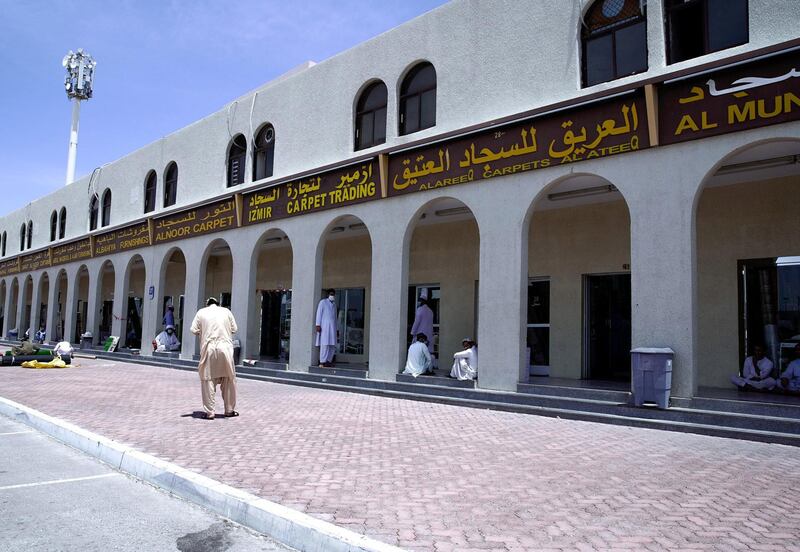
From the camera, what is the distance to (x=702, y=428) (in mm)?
7996

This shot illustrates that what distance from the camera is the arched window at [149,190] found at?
22547 mm

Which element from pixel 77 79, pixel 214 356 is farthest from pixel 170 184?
pixel 77 79

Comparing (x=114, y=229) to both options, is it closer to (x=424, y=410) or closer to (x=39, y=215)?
(x=39, y=215)

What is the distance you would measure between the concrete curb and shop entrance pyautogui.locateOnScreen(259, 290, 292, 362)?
14169 millimetres

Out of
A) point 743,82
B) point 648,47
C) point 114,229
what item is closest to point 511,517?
point 743,82

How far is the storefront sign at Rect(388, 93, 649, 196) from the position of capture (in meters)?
9.36

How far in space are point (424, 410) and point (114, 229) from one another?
18.2 m

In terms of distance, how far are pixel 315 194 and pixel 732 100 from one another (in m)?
9.25

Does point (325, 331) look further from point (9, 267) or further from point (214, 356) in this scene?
point (9, 267)

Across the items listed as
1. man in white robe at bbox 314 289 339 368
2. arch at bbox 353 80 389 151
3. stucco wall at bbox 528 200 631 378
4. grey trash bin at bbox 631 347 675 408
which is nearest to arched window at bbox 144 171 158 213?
man in white robe at bbox 314 289 339 368

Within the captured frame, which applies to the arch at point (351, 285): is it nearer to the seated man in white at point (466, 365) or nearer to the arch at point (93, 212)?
the seated man in white at point (466, 365)

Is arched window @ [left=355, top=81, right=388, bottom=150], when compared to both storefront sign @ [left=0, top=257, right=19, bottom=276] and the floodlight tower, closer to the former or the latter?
storefront sign @ [left=0, top=257, right=19, bottom=276]

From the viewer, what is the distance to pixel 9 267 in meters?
35.0

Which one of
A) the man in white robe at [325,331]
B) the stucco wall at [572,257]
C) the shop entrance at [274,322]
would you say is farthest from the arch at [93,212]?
the stucco wall at [572,257]
